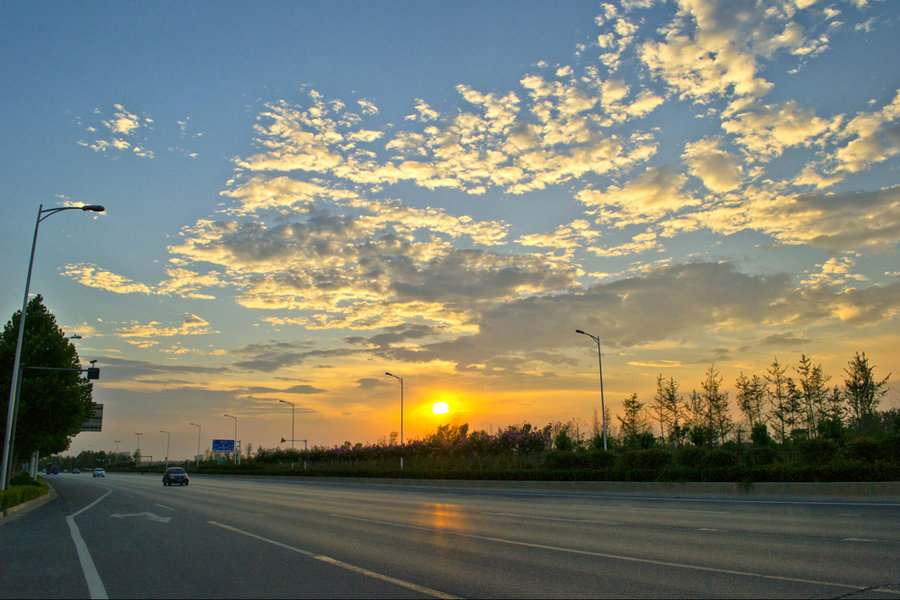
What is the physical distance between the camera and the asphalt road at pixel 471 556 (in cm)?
745

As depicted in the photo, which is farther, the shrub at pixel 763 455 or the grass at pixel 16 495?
the shrub at pixel 763 455

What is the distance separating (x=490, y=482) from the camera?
1492 inches

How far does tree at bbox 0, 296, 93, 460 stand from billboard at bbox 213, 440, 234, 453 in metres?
56.9

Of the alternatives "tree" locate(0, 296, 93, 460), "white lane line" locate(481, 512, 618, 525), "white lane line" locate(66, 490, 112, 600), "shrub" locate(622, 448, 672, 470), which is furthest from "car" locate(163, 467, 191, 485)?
"white lane line" locate(481, 512, 618, 525)

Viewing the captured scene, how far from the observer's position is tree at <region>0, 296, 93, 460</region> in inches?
1646

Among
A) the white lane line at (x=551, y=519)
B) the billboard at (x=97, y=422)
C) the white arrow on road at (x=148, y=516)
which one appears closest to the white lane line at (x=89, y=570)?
the white arrow on road at (x=148, y=516)

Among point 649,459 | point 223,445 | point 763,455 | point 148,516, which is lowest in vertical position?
point 148,516

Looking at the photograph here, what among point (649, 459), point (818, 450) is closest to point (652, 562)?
point (818, 450)

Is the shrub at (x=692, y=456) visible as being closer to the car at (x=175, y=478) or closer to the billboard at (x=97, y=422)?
the car at (x=175, y=478)

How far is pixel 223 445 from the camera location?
102 m

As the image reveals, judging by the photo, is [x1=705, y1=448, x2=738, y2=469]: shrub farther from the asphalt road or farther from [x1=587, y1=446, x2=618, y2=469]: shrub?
the asphalt road

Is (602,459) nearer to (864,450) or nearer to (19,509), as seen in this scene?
(864,450)

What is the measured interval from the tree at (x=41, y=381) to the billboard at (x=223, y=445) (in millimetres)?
56938

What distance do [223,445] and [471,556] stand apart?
101494 mm
